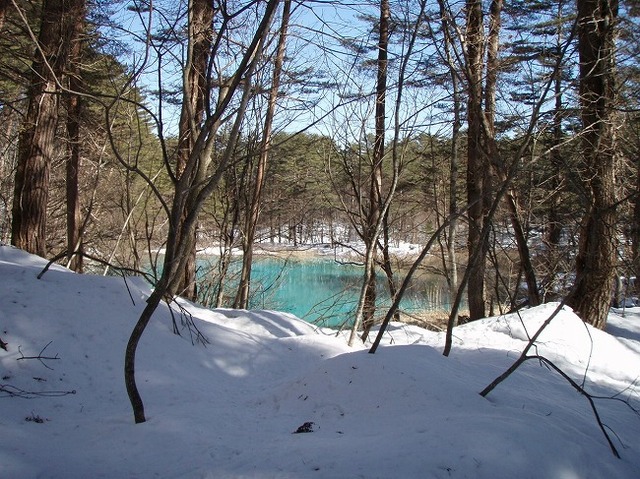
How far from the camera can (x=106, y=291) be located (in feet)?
13.4

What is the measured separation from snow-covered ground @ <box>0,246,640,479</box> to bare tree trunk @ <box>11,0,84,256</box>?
1.89m

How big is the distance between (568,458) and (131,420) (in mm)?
2236

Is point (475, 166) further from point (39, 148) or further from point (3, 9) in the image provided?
point (3, 9)

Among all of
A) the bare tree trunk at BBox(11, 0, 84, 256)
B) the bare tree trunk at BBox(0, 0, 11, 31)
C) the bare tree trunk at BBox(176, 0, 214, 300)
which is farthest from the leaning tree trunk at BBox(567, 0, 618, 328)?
the bare tree trunk at BBox(0, 0, 11, 31)

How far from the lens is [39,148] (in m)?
6.59

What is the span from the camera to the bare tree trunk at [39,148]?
643 cm

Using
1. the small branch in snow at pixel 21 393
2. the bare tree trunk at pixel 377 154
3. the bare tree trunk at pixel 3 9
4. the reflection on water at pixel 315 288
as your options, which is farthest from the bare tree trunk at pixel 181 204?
the reflection on water at pixel 315 288

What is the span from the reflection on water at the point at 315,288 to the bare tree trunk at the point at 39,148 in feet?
18.1

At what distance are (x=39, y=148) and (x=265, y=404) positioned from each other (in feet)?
18.1

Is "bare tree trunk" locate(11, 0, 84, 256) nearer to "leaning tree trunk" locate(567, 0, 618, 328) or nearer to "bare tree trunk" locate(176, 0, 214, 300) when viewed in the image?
"bare tree trunk" locate(176, 0, 214, 300)

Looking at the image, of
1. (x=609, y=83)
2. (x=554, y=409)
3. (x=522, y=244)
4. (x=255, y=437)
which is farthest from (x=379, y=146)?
(x=255, y=437)

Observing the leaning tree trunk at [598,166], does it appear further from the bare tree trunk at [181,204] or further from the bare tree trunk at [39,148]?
the bare tree trunk at [39,148]

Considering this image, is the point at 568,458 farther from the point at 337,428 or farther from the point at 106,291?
the point at 106,291

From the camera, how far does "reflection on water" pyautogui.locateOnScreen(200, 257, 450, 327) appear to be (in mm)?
12602
